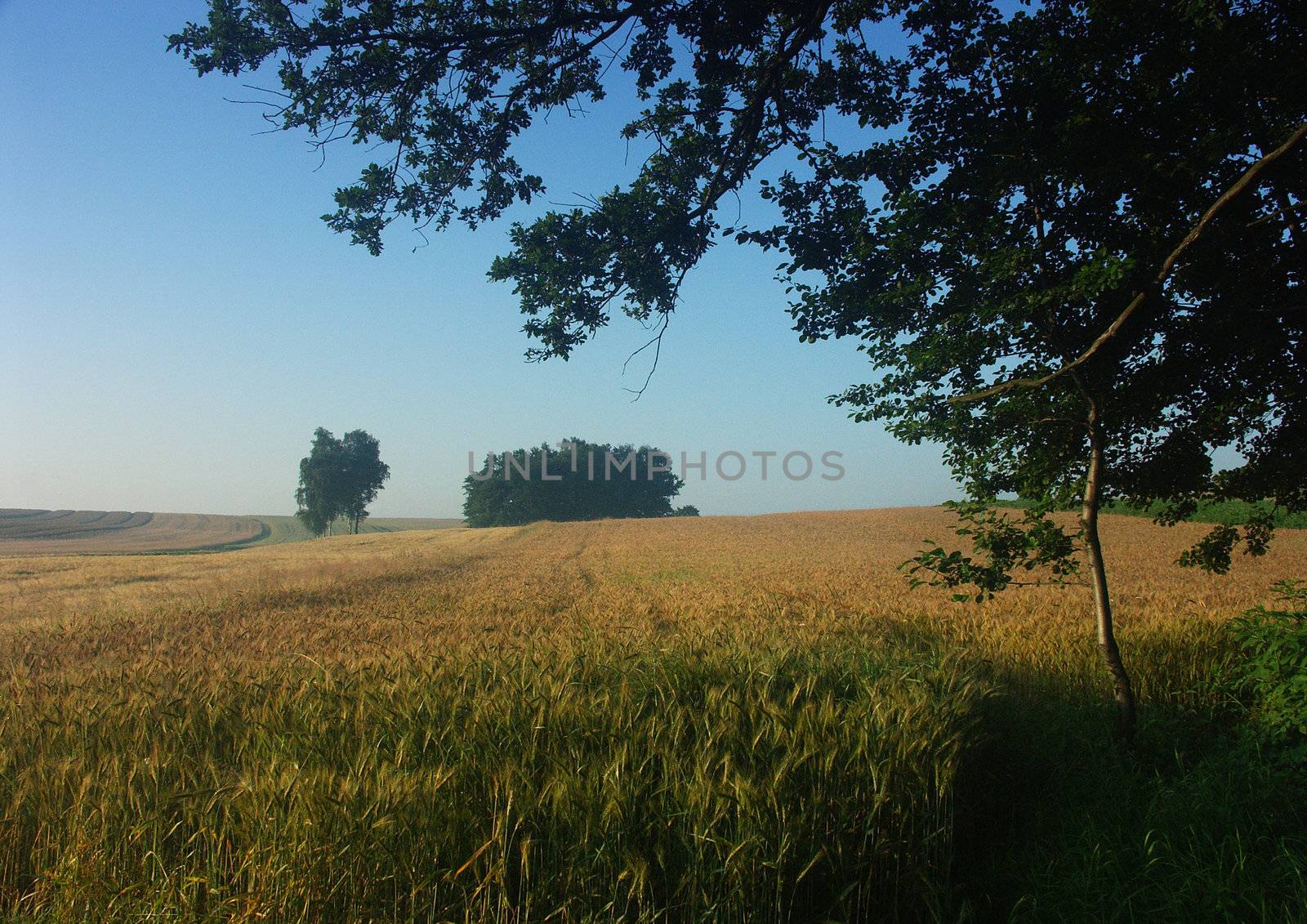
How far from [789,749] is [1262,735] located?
3520 millimetres

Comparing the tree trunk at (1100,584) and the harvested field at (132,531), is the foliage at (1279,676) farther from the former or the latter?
the harvested field at (132,531)

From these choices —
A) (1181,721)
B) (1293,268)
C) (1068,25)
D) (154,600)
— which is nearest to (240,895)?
(1181,721)

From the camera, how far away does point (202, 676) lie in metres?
4.77

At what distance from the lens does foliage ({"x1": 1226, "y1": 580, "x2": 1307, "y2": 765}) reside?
4.05 m

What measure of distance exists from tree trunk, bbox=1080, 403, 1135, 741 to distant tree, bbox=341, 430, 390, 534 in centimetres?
8781

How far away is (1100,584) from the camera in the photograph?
496 centimetres

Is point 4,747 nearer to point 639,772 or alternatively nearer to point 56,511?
point 639,772

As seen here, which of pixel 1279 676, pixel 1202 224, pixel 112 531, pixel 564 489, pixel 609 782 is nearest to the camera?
pixel 609 782

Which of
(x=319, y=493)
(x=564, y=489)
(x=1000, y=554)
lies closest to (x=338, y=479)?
(x=319, y=493)

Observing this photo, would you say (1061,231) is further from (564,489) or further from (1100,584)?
(564,489)

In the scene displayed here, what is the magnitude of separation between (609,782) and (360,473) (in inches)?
3559

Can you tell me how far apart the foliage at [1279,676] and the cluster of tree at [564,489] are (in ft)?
218

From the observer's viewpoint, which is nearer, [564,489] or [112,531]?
[112,531]

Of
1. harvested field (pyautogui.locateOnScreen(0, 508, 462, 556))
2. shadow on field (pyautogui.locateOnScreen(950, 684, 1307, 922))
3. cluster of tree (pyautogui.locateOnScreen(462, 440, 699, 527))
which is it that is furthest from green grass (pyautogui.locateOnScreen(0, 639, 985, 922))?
cluster of tree (pyautogui.locateOnScreen(462, 440, 699, 527))
